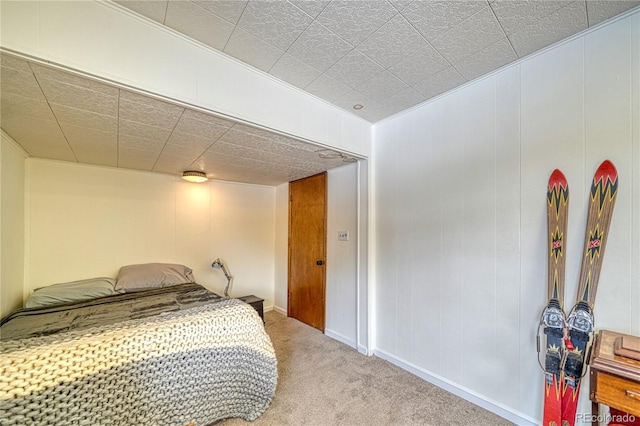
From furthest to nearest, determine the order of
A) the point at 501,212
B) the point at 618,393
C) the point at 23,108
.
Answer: the point at 501,212
the point at 23,108
the point at 618,393

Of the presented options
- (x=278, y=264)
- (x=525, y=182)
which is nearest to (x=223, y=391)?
(x=525, y=182)

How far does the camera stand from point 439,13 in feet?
4.70

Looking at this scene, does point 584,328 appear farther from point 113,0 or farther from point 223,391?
point 113,0

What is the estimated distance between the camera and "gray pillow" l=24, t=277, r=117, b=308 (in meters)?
2.37

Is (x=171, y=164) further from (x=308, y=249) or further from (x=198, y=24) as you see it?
(x=308, y=249)

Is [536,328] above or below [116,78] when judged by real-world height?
below

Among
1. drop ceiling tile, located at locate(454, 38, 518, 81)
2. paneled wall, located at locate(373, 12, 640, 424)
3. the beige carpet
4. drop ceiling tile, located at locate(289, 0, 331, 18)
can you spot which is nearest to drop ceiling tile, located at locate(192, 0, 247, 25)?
drop ceiling tile, located at locate(289, 0, 331, 18)

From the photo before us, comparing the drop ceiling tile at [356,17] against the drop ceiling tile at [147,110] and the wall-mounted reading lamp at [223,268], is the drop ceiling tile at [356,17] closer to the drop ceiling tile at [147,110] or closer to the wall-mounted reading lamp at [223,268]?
the drop ceiling tile at [147,110]

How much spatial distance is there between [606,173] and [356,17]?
1.75m

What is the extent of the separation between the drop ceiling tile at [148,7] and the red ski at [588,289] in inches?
107

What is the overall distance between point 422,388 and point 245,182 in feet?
11.9

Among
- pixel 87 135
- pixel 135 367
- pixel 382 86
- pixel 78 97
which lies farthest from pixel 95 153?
pixel 382 86

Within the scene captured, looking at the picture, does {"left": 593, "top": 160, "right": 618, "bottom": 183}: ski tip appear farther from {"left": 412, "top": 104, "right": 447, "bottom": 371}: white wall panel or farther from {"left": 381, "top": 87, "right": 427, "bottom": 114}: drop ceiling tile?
{"left": 381, "top": 87, "right": 427, "bottom": 114}: drop ceiling tile

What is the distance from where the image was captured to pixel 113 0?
1331mm
